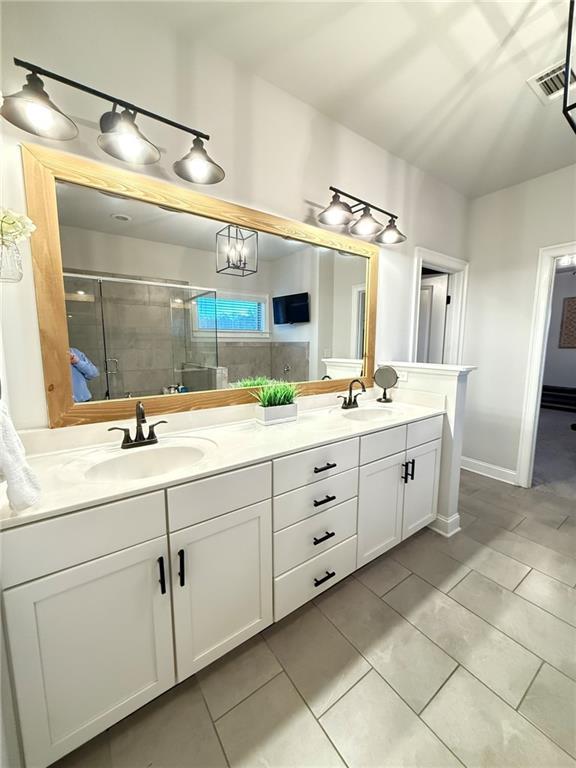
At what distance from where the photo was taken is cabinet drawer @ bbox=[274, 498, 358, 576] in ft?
4.37

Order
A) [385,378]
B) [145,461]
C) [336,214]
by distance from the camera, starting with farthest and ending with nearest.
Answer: [385,378], [336,214], [145,461]

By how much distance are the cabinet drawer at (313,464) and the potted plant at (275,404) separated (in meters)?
0.38

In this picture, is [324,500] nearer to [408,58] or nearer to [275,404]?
[275,404]

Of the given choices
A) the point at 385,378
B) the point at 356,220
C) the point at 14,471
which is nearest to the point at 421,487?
the point at 385,378

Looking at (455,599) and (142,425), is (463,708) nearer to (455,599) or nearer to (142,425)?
(455,599)

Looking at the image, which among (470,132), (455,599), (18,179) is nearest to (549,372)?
(470,132)

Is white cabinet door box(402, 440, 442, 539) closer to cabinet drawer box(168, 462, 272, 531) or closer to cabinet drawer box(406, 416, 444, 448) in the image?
cabinet drawer box(406, 416, 444, 448)

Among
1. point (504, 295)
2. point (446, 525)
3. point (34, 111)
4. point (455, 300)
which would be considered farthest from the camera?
point (455, 300)

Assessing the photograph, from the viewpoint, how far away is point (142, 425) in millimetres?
1398

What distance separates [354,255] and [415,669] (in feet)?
7.62

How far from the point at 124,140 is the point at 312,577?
2024mm

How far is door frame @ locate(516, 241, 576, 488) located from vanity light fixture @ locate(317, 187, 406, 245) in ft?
4.94

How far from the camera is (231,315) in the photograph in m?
1.71

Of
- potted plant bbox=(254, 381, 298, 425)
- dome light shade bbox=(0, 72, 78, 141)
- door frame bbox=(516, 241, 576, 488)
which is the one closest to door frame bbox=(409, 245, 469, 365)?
door frame bbox=(516, 241, 576, 488)
